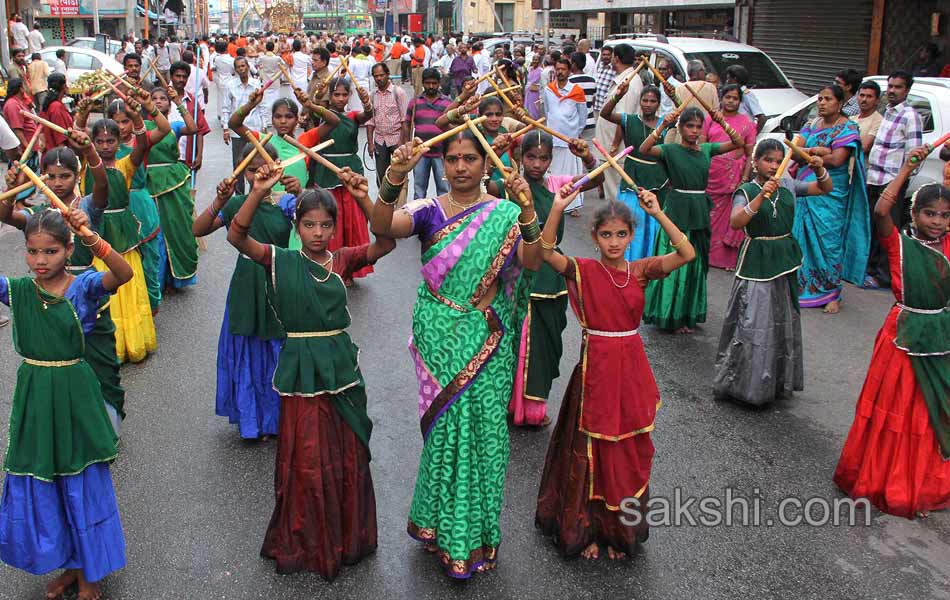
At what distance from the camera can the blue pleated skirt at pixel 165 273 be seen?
807cm

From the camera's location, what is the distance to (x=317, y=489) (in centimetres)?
392

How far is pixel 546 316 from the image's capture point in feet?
18.4

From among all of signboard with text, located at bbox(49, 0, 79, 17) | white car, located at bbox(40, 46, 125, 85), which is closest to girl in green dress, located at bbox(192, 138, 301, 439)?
white car, located at bbox(40, 46, 125, 85)

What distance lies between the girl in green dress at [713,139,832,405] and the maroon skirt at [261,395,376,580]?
2821 millimetres

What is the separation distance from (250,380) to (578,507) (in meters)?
2.15

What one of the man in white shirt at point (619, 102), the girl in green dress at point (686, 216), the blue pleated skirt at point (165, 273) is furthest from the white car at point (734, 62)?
the blue pleated skirt at point (165, 273)

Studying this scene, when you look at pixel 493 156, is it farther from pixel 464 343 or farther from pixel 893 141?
pixel 893 141

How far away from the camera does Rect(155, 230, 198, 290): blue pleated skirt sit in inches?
318

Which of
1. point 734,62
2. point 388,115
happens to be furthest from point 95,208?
point 734,62

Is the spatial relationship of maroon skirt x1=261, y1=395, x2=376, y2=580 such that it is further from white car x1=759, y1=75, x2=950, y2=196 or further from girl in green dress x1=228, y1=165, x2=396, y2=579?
white car x1=759, y1=75, x2=950, y2=196

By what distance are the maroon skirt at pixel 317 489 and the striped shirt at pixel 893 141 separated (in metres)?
6.14

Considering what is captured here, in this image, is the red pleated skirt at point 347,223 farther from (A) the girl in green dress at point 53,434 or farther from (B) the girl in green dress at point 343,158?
(A) the girl in green dress at point 53,434

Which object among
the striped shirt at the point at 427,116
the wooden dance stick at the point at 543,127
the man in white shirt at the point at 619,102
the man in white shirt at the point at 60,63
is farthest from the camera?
the man in white shirt at the point at 60,63

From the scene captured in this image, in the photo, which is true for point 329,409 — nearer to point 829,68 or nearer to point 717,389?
point 717,389
